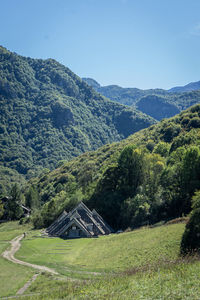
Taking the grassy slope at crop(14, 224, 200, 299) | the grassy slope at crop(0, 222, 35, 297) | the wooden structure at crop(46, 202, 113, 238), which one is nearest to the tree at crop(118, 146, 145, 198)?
the wooden structure at crop(46, 202, 113, 238)

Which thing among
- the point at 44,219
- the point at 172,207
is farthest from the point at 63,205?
the point at 172,207

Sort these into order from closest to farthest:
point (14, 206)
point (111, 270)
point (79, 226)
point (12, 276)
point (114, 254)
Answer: point (111, 270)
point (12, 276)
point (114, 254)
point (79, 226)
point (14, 206)

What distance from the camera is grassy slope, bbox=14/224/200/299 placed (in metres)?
12.6

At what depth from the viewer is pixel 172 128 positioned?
105 m

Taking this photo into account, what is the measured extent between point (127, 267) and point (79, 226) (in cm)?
2862

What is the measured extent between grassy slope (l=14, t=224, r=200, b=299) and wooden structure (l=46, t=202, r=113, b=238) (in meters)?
6.24

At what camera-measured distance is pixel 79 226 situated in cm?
5097

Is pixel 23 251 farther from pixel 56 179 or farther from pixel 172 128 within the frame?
pixel 56 179

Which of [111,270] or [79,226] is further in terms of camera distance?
[79,226]

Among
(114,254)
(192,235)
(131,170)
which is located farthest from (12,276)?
(131,170)

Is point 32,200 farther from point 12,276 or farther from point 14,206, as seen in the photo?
point 12,276

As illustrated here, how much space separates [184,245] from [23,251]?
20.7 metres

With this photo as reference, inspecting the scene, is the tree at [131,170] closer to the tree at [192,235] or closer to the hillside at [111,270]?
the hillside at [111,270]

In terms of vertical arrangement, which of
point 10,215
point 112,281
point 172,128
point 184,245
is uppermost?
point 172,128
